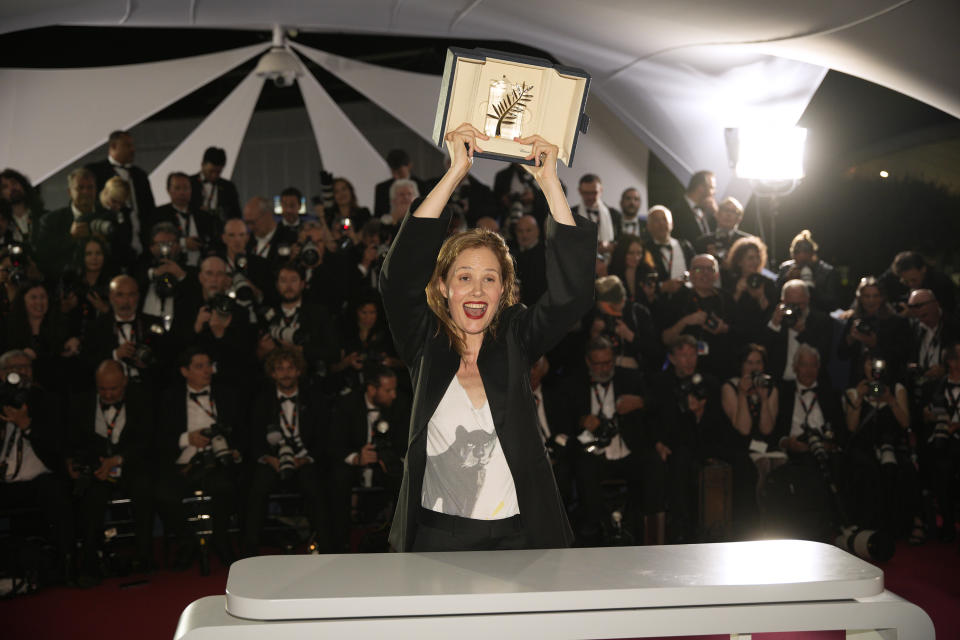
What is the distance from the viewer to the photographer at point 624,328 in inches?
205

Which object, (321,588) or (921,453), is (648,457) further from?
(321,588)

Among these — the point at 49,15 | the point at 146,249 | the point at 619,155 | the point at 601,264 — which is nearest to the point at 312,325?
the point at 146,249

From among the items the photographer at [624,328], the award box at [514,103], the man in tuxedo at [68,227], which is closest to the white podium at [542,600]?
the award box at [514,103]

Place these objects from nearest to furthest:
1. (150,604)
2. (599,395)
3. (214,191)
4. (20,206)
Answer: (150,604), (599,395), (20,206), (214,191)

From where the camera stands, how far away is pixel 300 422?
4848 mm

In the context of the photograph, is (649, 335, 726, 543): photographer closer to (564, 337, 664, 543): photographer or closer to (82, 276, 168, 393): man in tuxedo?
(564, 337, 664, 543): photographer

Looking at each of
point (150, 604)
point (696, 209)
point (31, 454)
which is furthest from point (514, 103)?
point (696, 209)

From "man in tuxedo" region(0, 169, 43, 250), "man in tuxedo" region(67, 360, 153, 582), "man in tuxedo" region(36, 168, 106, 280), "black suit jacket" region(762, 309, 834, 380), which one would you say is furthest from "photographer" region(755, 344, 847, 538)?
"man in tuxedo" region(0, 169, 43, 250)

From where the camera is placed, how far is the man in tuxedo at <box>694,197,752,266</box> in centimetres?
592

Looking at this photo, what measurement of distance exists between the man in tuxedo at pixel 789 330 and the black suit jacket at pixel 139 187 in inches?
149

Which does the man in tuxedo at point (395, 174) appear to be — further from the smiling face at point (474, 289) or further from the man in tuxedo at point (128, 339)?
the smiling face at point (474, 289)

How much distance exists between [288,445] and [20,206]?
213 centimetres

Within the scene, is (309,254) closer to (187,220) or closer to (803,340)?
(187,220)

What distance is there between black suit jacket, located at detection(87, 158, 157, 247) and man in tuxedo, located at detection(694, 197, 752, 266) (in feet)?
11.5
